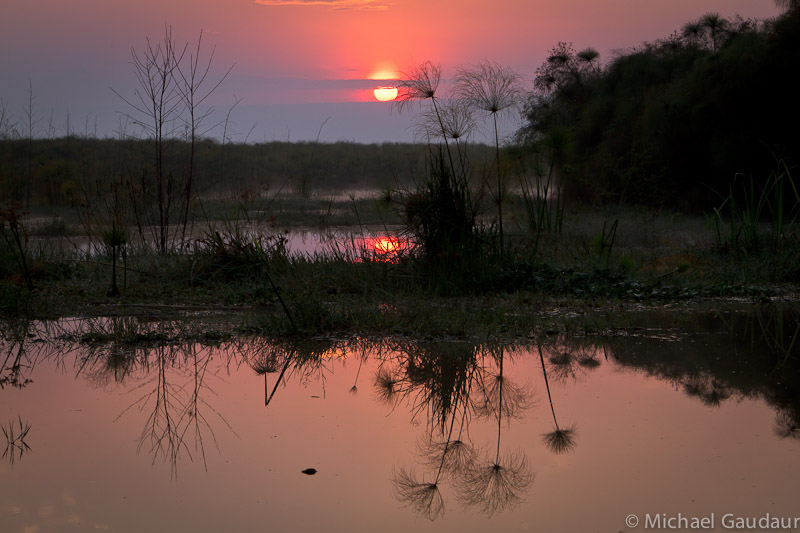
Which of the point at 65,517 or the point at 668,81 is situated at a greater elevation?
the point at 668,81

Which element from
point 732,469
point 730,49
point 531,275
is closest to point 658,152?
point 730,49

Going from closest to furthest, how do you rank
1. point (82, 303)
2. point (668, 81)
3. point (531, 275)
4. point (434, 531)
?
point (434, 531) → point (82, 303) → point (531, 275) → point (668, 81)

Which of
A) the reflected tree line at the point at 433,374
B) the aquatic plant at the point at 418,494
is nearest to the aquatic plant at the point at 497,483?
the reflected tree line at the point at 433,374

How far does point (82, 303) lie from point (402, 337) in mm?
3709

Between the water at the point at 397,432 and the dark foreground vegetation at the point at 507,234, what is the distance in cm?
98

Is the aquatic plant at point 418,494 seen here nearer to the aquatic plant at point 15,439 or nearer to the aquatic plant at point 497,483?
the aquatic plant at point 497,483

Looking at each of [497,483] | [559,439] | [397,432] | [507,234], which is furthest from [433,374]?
[507,234]

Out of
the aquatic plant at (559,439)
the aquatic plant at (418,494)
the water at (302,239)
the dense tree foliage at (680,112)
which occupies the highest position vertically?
the dense tree foliage at (680,112)

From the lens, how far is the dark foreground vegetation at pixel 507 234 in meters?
7.79

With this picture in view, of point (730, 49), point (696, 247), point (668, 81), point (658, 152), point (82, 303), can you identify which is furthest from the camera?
point (668, 81)

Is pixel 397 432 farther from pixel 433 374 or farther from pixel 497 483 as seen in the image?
pixel 433 374

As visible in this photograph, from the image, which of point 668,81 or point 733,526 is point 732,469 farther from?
point 668,81

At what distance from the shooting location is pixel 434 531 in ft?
9.80

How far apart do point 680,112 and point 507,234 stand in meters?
9.07
